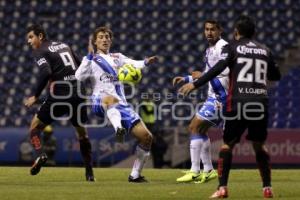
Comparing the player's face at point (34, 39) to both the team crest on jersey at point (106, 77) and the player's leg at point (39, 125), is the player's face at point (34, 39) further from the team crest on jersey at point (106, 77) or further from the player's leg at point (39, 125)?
the team crest on jersey at point (106, 77)

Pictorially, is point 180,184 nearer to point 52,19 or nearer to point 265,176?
point 265,176

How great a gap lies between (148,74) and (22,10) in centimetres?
446

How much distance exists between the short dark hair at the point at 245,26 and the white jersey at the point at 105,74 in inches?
112

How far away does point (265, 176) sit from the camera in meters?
9.70

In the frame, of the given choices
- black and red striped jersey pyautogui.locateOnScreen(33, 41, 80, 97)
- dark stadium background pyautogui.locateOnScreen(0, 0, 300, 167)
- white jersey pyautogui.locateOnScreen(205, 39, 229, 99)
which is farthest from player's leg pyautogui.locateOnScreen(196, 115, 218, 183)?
dark stadium background pyautogui.locateOnScreen(0, 0, 300, 167)

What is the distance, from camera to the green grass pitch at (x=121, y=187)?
9812 mm

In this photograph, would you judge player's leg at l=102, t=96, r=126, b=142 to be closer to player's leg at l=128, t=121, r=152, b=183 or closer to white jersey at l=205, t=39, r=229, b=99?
player's leg at l=128, t=121, r=152, b=183

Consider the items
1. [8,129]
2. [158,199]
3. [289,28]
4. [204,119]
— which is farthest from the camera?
[289,28]

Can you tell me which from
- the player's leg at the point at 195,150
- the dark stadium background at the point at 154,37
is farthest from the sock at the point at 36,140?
the dark stadium background at the point at 154,37

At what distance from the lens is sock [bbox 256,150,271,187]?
9.70 m

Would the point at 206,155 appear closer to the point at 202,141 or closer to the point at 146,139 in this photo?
the point at 202,141

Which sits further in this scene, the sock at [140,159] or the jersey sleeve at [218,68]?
the sock at [140,159]

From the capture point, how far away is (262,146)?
32.1ft

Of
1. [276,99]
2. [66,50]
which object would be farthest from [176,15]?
[66,50]
